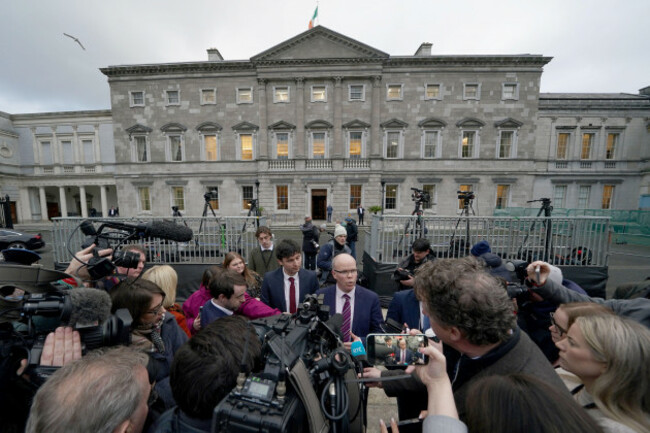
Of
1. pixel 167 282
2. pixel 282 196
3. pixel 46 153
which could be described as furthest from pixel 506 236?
pixel 46 153

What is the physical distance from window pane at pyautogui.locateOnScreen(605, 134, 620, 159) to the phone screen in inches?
1206

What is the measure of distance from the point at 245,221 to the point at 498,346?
17.9ft

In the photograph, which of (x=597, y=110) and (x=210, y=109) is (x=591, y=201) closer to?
(x=597, y=110)

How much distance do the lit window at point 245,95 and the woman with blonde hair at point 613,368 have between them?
21.8 metres

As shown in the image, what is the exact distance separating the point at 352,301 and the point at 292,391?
175cm

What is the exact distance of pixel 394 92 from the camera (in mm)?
19219

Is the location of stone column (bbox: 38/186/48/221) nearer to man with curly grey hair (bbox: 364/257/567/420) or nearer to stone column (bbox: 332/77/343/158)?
stone column (bbox: 332/77/343/158)

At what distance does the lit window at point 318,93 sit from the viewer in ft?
62.9

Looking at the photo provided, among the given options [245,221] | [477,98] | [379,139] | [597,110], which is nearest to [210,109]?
[379,139]

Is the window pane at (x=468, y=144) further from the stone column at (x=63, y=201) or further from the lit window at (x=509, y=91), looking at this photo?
the stone column at (x=63, y=201)

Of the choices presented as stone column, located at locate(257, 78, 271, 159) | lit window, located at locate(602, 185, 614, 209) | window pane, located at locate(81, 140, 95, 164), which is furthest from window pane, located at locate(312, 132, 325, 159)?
lit window, located at locate(602, 185, 614, 209)

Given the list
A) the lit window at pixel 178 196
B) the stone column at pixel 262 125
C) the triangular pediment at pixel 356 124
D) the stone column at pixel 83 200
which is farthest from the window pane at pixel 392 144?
the stone column at pixel 83 200

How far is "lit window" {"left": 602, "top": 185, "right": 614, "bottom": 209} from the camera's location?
20.8m

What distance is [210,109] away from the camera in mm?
19766
